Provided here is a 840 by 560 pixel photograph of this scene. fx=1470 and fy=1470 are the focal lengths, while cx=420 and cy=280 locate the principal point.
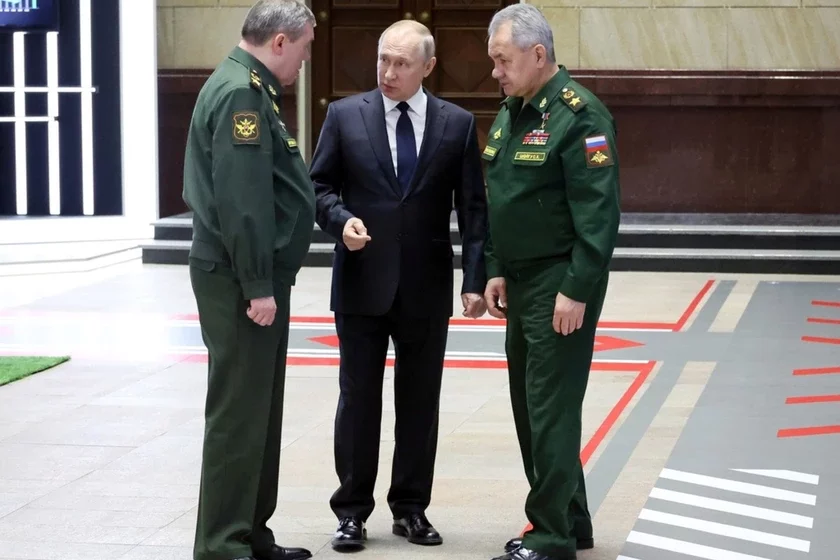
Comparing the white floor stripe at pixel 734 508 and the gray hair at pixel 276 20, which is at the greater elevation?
the gray hair at pixel 276 20

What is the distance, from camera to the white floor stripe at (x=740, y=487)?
5410mm

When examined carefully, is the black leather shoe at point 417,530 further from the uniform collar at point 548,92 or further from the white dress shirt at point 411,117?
the uniform collar at point 548,92

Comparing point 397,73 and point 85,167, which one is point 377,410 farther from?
point 85,167

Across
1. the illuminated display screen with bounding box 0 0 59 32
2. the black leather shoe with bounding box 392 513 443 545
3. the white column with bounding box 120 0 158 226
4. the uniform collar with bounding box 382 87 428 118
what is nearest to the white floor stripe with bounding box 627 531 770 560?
the black leather shoe with bounding box 392 513 443 545

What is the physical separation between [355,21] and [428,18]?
72cm

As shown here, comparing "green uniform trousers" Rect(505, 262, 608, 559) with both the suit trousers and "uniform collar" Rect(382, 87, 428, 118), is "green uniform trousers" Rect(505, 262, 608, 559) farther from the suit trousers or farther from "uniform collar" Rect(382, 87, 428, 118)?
"uniform collar" Rect(382, 87, 428, 118)

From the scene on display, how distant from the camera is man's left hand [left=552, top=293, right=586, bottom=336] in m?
4.39

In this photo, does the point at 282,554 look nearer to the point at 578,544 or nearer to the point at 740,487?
the point at 578,544

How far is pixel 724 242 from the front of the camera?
12.5 metres

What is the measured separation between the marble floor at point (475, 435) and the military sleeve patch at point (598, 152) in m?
1.28

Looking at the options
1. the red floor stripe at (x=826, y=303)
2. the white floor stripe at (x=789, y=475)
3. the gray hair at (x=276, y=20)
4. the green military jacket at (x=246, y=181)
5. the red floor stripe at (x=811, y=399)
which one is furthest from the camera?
the red floor stripe at (x=826, y=303)

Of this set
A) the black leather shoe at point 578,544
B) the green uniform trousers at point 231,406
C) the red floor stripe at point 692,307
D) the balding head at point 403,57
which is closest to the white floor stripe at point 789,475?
the black leather shoe at point 578,544

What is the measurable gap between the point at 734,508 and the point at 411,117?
5.96ft

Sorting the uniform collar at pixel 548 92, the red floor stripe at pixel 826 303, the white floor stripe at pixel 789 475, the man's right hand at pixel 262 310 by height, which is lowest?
the white floor stripe at pixel 789 475
